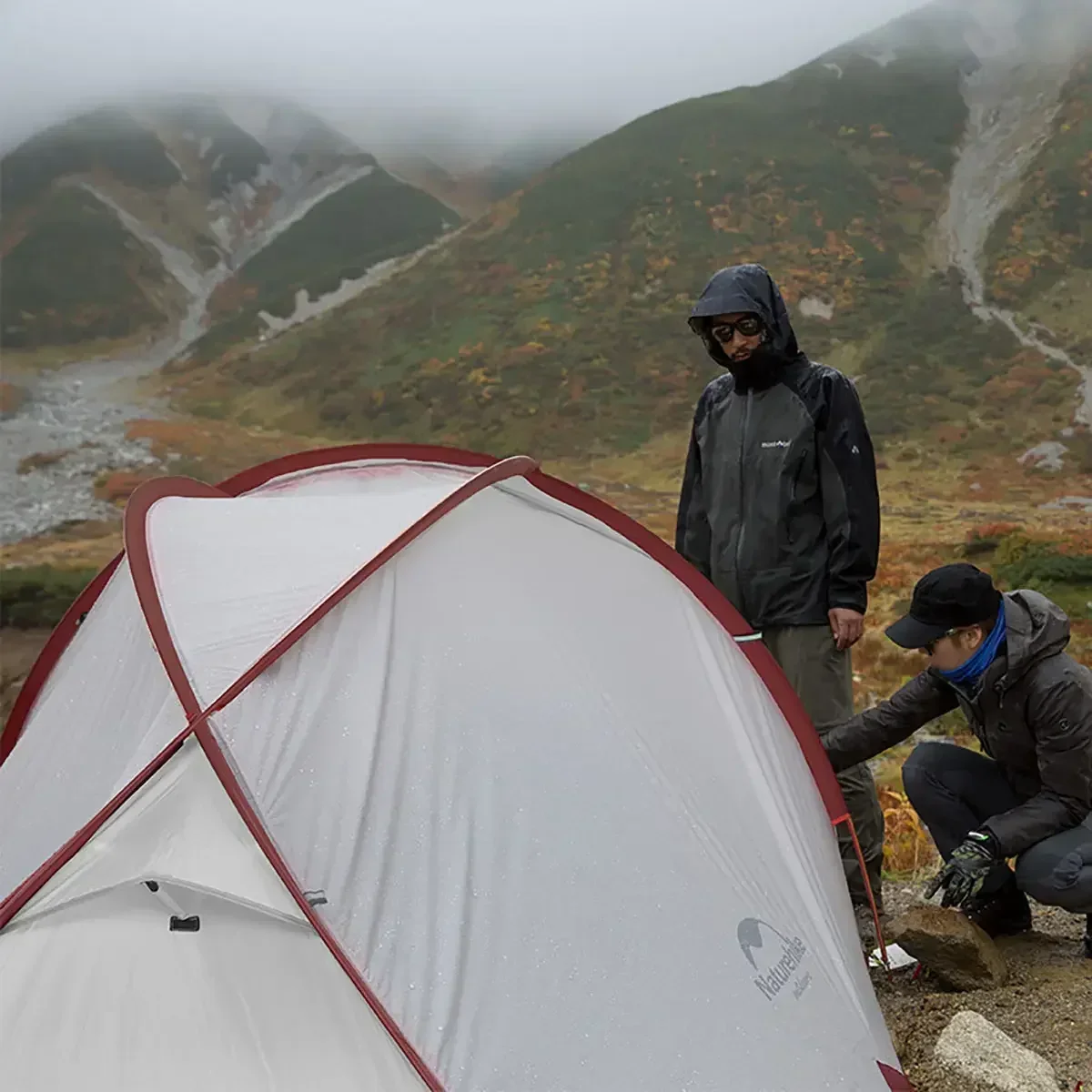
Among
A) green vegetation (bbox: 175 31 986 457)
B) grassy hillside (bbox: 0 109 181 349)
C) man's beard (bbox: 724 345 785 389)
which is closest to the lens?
man's beard (bbox: 724 345 785 389)

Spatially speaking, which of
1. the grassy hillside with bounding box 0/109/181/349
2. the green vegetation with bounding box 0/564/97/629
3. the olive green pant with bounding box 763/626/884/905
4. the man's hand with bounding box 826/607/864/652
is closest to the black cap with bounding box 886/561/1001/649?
the man's hand with bounding box 826/607/864/652

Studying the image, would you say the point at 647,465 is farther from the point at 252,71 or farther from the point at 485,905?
the point at 252,71

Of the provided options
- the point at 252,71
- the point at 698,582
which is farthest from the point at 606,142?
the point at 698,582

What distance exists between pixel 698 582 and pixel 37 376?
39594 millimetres

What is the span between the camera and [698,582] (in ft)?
11.6

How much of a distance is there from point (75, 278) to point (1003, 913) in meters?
45.8

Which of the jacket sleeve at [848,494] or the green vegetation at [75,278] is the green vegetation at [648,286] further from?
the jacket sleeve at [848,494]

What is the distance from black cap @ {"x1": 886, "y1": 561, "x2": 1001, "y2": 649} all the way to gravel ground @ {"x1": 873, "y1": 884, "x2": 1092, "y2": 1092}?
1.15m

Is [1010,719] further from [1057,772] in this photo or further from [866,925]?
[866,925]

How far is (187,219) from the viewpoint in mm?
48938

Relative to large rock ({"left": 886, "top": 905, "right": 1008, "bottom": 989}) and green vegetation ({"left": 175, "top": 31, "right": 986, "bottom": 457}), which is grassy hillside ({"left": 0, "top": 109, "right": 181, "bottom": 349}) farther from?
large rock ({"left": 886, "top": 905, "right": 1008, "bottom": 989})

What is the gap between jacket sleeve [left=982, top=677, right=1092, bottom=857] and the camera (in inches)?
127

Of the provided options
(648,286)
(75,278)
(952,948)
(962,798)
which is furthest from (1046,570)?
(75,278)

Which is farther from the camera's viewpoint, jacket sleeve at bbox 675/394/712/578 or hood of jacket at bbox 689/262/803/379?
jacket sleeve at bbox 675/394/712/578
